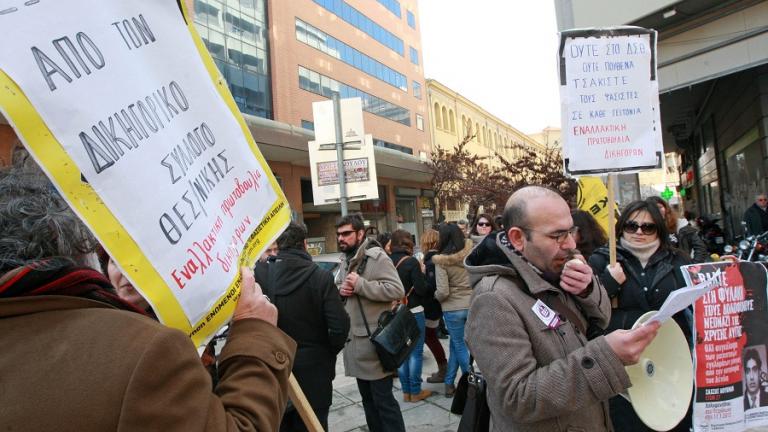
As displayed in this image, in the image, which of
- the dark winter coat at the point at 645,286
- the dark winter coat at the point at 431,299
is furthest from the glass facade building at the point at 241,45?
the dark winter coat at the point at 645,286

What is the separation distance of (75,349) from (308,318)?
7.72ft

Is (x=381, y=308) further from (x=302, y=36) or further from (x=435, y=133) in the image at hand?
(x=435, y=133)

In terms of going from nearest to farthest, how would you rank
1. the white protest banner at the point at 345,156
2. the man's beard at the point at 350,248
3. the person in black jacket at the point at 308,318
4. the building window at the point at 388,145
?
Answer: 1. the person in black jacket at the point at 308,318
2. the man's beard at the point at 350,248
3. the white protest banner at the point at 345,156
4. the building window at the point at 388,145

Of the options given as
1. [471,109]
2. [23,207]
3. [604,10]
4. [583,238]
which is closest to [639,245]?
[583,238]

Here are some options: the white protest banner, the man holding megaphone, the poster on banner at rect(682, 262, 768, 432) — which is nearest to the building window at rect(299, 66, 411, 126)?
the white protest banner

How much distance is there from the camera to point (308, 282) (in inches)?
130

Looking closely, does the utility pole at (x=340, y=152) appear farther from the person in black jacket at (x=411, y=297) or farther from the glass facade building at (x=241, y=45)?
the glass facade building at (x=241, y=45)

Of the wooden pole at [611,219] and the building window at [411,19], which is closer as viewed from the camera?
the wooden pole at [611,219]

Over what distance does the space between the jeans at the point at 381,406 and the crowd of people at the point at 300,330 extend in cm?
1

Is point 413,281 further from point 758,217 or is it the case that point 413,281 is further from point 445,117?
point 445,117

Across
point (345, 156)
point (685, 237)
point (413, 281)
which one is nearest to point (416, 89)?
point (345, 156)

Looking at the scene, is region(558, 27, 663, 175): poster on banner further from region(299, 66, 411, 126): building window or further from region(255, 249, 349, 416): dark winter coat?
region(299, 66, 411, 126): building window

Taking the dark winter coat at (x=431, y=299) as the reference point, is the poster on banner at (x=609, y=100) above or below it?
above

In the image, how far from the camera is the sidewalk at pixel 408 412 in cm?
442
